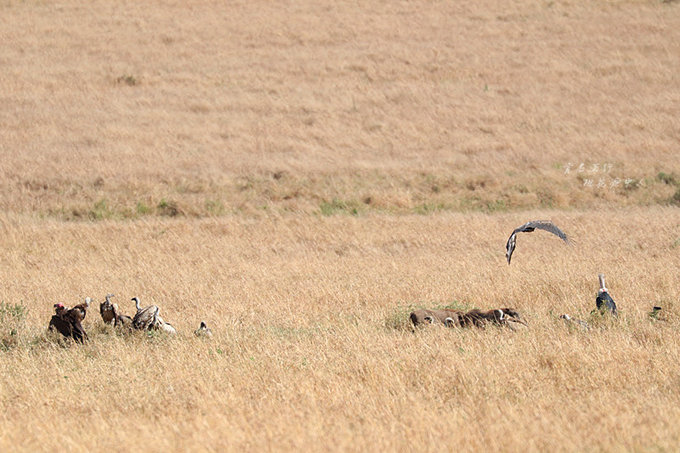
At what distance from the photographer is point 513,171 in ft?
72.6

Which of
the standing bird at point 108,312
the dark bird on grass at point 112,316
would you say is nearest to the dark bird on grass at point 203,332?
the dark bird on grass at point 112,316

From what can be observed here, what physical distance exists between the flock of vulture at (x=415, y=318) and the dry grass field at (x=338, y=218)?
0.18m

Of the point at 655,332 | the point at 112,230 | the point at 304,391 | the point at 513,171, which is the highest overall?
the point at 304,391

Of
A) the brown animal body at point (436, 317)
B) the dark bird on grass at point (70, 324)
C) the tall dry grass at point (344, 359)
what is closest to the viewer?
the tall dry grass at point (344, 359)

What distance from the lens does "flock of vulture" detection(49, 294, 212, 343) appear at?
786 cm

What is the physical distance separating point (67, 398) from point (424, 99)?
79.2 feet

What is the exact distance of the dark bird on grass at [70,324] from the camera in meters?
7.85

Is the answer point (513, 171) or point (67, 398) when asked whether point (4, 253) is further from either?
point (513, 171)

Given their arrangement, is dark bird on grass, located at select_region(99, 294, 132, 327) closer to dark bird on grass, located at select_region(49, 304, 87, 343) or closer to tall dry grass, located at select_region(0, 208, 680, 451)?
tall dry grass, located at select_region(0, 208, 680, 451)

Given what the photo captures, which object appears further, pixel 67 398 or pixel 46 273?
pixel 46 273

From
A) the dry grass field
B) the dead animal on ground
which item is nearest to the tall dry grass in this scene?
the dry grass field

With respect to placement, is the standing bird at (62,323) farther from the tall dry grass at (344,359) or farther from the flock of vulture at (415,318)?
the tall dry grass at (344,359)

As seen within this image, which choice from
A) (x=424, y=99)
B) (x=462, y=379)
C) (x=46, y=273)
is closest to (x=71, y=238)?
(x=46, y=273)

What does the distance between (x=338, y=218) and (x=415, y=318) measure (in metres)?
9.43
